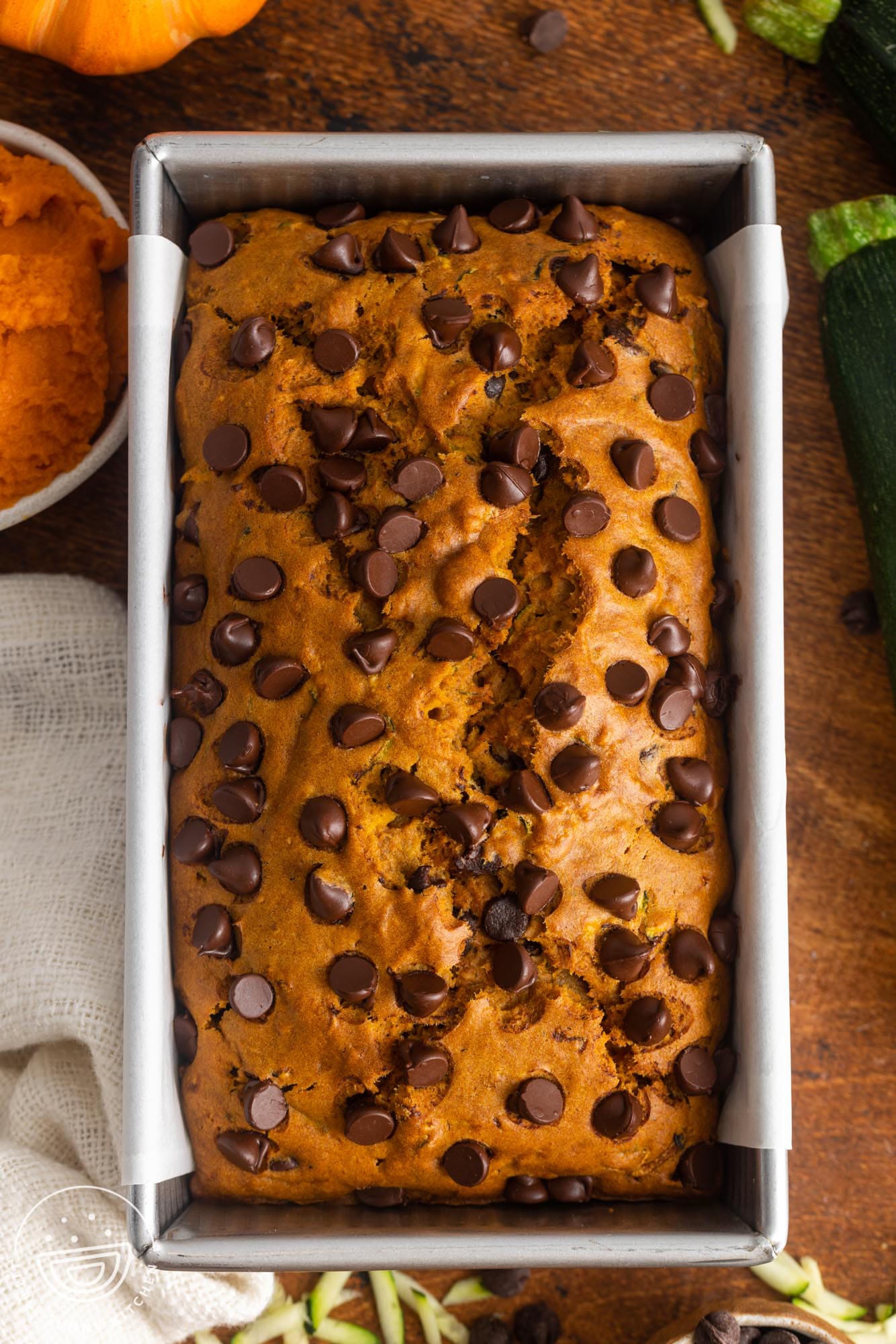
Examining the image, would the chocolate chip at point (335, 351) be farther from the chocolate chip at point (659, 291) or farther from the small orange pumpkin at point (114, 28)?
the small orange pumpkin at point (114, 28)

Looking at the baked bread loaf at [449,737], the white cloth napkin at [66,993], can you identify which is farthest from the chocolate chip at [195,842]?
the white cloth napkin at [66,993]

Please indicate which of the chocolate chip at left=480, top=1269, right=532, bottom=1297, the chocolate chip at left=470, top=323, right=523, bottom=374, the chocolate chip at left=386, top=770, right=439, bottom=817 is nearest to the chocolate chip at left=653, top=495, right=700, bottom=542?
the chocolate chip at left=470, top=323, right=523, bottom=374

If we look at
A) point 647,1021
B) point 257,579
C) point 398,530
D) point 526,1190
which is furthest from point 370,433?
point 526,1190

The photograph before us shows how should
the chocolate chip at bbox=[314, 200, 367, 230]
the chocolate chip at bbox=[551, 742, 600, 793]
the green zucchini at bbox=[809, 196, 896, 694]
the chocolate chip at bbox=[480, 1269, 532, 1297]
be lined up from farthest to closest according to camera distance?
the chocolate chip at bbox=[480, 1269, 532, 1297], the green zucchini at bbox=[809, 196, 896, 694], the chocolate chip at bbox=[314, 200, 367, 230], the chocolate chip at bbox=[551, 742, 600, 793]

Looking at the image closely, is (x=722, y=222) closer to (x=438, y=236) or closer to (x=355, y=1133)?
(x=438, y=236)

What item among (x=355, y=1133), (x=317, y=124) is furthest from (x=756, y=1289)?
(x=317, y=124)

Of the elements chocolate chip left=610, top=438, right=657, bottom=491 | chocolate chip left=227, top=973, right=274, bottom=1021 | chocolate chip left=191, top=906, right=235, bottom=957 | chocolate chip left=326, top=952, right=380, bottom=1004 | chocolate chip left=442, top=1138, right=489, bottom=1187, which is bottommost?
chocolate chip left=442, top=1138, right=489, bottom=1187

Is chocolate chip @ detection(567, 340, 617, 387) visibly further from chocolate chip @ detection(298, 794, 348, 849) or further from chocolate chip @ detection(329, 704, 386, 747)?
chocolate chip @ detection(298, 794, 348, 849)
